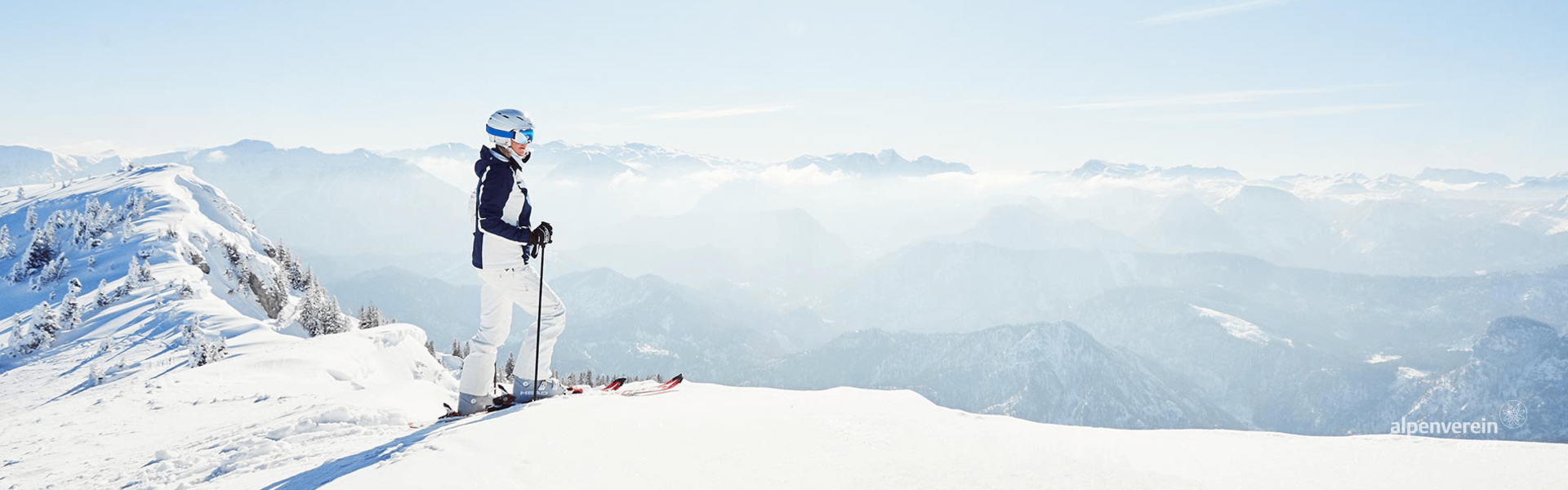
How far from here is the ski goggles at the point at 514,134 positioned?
9570mm

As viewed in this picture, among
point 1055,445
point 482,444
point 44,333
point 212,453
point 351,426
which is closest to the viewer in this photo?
point 482,444

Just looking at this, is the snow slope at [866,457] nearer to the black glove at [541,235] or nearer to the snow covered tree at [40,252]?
the black glove at [541,235]

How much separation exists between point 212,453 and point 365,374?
1682 cm

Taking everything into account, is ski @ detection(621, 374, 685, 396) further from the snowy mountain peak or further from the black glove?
the snowy mountain peak

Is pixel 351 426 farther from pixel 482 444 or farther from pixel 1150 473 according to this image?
pixel 1150 473

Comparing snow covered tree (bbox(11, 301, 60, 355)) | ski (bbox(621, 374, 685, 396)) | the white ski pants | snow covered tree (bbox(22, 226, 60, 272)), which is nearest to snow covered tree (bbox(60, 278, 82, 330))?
snow covered tree (bbox(11, 301, 60, 355))

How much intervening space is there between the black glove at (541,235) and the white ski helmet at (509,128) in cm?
130

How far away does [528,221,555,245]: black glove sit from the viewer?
31.1 feet

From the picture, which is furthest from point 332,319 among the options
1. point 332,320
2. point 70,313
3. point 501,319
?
point 501,319

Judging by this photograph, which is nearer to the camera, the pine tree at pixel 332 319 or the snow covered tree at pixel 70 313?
the snow covered tree at pixel 70 313

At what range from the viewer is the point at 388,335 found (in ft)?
108

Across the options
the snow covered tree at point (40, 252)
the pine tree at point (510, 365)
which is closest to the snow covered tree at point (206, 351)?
the pine tree at point (510, 365)

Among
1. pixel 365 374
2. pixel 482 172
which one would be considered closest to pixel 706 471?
pixel 482 172

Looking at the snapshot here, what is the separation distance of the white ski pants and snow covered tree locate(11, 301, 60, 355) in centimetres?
4827
